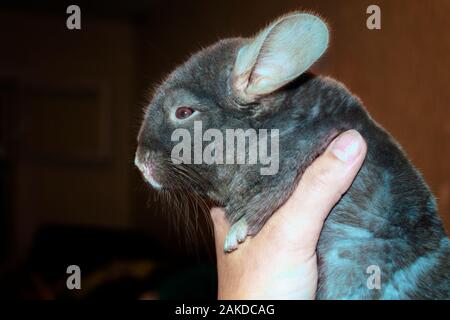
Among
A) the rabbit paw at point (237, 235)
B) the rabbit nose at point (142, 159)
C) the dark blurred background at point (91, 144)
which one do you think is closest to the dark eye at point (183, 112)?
the rabbit nose at point (142, 159)

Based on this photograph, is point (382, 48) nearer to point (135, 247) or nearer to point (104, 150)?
point (135, 247)

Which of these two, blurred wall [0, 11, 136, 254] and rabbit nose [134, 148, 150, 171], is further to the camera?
blurred wall [0, 11, 136, 254]

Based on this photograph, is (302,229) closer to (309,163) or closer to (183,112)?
(309,163)

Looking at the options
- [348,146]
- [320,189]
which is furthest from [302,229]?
[348,146]

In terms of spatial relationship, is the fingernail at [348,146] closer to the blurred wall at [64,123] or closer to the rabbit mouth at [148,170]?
the rabbit mouth at [148,170]

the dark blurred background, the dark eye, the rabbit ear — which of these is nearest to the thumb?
the rabbit ear

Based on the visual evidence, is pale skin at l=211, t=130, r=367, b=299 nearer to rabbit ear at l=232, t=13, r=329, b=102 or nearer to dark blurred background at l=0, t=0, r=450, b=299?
rabbit ear at l=232, t=13, r=329, b=102
